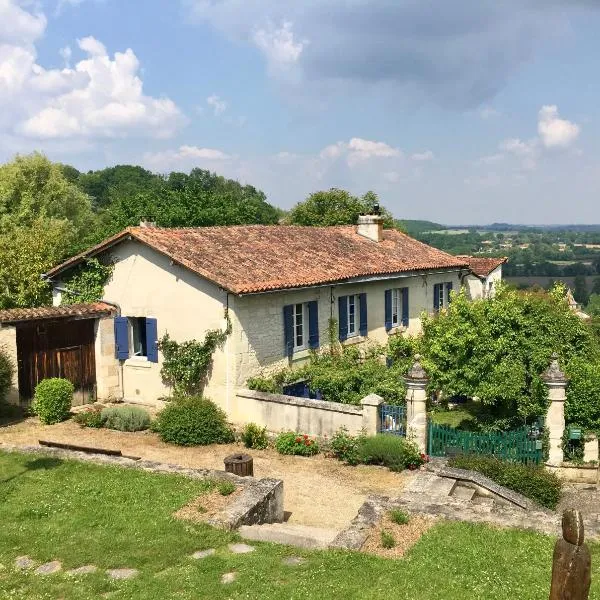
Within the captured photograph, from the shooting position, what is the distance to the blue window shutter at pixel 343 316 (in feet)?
68.5

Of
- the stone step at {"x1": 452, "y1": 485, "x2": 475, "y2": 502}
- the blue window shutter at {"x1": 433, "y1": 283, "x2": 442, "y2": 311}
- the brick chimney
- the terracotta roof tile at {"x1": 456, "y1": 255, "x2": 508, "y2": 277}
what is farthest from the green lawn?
the terracotta roof tile at {"x1": 456, "y1": 255, "x2": 508, "y2": 277}

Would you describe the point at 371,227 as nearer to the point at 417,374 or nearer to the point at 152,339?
the point at 152,339

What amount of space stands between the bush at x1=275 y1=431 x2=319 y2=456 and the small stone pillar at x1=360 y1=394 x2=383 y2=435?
1.36m

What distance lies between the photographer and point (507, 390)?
14344 millimetres

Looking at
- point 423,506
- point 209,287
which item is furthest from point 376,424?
point 209,287

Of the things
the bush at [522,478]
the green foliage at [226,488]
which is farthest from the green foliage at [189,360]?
the bush at [522,478]

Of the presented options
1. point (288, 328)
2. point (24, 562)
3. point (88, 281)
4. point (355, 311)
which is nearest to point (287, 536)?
point (24, 562)

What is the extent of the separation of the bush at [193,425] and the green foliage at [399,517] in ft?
21.8

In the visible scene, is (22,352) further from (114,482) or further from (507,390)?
(507,390)

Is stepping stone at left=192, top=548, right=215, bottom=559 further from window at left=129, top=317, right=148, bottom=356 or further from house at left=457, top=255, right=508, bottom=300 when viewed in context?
house at left=457, top=255, right=508, bottom=300

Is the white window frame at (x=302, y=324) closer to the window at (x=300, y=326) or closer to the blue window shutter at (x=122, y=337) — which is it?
the window at (x=300, y=326)

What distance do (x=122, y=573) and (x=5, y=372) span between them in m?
10.3

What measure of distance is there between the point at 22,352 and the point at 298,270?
27.0 ft

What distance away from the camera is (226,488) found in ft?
33.9
